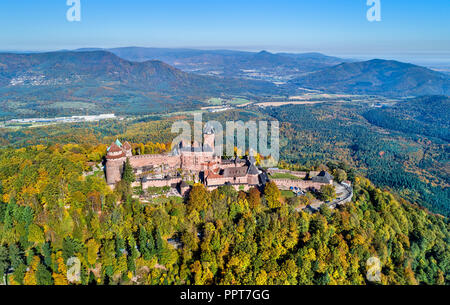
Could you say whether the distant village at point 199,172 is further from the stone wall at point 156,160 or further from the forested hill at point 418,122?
the forested hill at point 418,122

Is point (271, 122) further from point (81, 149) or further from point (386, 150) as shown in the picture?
point (81, 149)

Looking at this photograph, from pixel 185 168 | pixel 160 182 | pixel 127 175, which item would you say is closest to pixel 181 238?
pixel 160 182

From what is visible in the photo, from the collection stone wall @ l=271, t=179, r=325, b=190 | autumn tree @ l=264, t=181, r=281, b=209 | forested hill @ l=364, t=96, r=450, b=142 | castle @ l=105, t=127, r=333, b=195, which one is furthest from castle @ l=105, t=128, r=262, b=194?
forested hill @ l=364, t=96, r=450, b=142

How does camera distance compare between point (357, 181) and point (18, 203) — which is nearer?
point (18, 203)

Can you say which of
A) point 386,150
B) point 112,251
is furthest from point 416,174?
point 112,251

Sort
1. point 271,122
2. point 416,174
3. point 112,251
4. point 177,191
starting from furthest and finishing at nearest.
A: point 271,122 < point 416,174 < point 177,191 < point 112,251

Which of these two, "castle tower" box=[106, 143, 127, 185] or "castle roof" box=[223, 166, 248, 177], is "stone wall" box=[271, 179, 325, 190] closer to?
"castle roof" box=[223, 166, 248, 177]

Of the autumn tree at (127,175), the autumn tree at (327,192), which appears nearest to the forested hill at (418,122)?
the autumn tree at (327,192)
